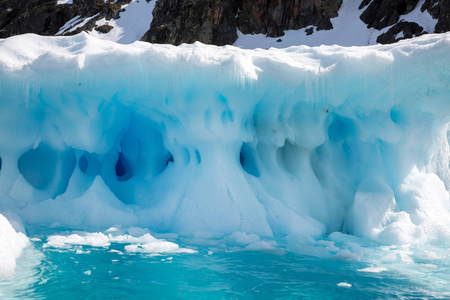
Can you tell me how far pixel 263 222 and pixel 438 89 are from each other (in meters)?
3.09

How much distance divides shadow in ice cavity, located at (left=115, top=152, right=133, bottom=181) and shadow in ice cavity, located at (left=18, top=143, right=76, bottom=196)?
951mm

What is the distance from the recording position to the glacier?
606 centimetres

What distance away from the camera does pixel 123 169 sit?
8.65 m

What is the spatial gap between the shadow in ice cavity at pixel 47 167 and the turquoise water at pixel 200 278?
2698 mm

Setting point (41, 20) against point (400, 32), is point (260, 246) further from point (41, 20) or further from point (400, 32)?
point (41, 20)

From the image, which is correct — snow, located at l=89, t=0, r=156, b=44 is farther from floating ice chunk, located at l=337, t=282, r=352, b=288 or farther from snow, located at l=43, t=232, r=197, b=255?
floating ice chunk, located at l=337, t=282, r=352, b=288

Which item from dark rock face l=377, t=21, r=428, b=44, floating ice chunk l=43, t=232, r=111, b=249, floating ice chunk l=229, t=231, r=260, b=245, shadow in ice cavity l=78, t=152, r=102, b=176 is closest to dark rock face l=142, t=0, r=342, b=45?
dark rock face l=377, t=21, r=428, b=44

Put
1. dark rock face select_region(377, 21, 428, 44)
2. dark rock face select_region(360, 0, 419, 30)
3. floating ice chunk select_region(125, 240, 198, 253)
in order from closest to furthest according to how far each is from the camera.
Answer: floating ice chunk select_region(125, 240, 198, 253), dark rock face select_region(377, 21, 428, 44), dark rock face select_region(360, 0, 419, 30)

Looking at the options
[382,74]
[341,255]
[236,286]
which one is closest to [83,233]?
[236,286]

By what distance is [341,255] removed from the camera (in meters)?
4.89

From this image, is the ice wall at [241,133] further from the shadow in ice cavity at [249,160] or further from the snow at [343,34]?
the snow at [343,34]

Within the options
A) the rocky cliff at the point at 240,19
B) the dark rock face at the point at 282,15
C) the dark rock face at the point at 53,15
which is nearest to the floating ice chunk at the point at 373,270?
the rocky cliff at the point at 240,19

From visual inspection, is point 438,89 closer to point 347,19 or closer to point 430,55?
point 430,55

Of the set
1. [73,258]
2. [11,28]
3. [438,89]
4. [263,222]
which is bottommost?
[73,258]
